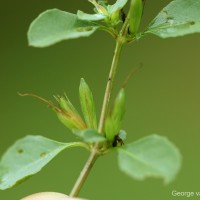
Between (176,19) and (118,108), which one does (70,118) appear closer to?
(118,108)

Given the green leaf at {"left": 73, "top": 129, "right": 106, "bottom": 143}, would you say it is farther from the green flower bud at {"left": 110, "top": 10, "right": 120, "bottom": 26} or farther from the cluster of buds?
the green flower bud at {"left": 110, "top": 10, "right": 120, "bottom": 26}

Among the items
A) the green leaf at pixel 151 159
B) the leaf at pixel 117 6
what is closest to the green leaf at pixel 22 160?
the green leaf at pixel 151 159

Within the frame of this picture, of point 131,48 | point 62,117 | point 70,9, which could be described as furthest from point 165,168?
point 70,9

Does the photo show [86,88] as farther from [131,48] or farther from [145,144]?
[131,48]

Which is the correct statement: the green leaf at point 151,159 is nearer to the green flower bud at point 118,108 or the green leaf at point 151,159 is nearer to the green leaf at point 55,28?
the green flower bud at point 118,108

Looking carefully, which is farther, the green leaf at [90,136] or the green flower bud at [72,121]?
the green flower bud at [72,121]
